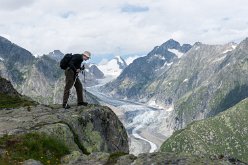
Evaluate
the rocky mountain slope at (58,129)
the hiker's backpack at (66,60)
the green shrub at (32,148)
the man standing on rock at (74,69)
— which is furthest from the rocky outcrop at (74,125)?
the hiker's backpack at (66,60)

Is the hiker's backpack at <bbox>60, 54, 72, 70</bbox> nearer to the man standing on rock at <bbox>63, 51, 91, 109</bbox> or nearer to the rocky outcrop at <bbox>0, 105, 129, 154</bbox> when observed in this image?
the man standing on rock at <bbox>63, 51, 91, 109</bbox>

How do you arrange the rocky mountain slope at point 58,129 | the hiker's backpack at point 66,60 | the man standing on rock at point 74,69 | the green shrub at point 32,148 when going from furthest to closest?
1. the hiker's backpack at point 66,60
2. the man standing on rock at point 74,69
3. the rocky mountain slope at point 58,129
4. the green shrub at point 32,148

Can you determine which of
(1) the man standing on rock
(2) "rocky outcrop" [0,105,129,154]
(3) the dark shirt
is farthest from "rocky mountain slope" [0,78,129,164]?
(3) the dark shirt

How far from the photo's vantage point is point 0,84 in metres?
62.6

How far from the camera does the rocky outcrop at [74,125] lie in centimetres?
3206

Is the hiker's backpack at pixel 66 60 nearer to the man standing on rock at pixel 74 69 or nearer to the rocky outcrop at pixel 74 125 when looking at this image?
the man standing on rock at pixel 74 69

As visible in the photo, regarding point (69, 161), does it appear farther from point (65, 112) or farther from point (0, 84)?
point (0, 84)

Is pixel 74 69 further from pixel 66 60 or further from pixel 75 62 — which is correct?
pixel 66 60

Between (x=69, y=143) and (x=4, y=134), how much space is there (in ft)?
15.0

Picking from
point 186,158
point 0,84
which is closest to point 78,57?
point 186,158

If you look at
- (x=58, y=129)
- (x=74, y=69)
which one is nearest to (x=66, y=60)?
(x=74, y=69)

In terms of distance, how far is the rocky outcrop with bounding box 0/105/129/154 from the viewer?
32.1 meters

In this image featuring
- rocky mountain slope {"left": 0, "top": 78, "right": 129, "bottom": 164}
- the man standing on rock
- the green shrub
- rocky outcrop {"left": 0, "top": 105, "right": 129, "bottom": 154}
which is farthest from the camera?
the man standing on rock

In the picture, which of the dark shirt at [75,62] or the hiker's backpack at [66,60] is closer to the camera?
the dark shirt at [75,62]
